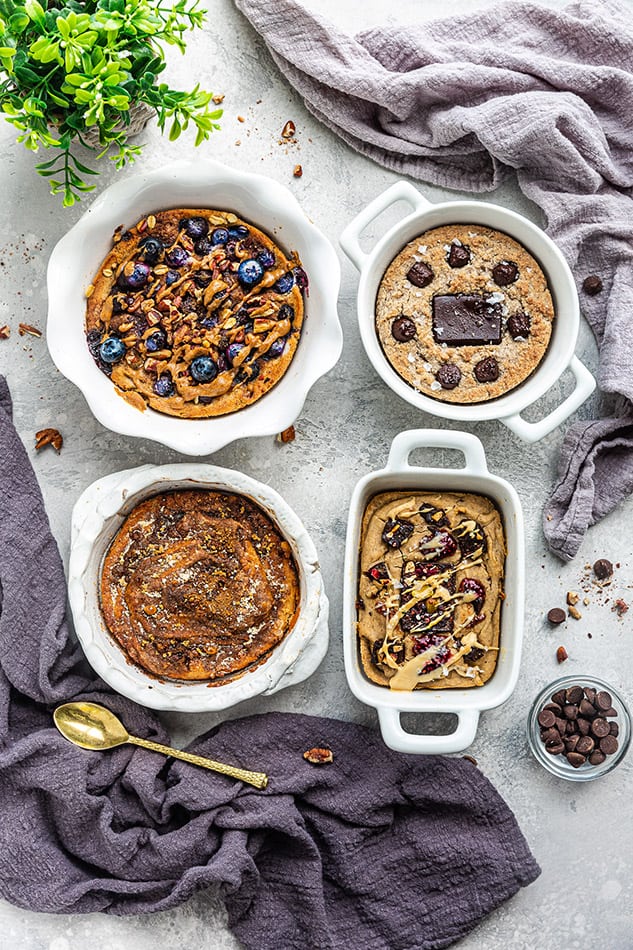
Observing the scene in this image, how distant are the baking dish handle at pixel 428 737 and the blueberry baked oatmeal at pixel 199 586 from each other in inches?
17.9

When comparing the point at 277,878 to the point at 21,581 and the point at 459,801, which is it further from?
the point at 21,581

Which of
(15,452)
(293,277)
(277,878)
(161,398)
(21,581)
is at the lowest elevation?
(277,878)

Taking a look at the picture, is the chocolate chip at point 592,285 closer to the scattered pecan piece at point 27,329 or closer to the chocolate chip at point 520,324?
the chocolate chip at point 520,324

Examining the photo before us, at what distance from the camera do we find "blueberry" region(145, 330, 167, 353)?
310 centimetres

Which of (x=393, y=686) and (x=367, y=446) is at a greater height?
(x=367, y=446)

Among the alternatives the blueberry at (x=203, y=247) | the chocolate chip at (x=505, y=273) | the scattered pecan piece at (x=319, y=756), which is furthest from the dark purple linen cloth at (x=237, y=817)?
the chocolate chip at (x=505, y=273)

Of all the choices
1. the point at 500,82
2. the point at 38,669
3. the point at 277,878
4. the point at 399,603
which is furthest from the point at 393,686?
the point at 500,82

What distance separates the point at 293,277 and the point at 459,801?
1.79m

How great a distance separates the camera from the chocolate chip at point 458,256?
3.19m

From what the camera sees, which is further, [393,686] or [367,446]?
[367,446]

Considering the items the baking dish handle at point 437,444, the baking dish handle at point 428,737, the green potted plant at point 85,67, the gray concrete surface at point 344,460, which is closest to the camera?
the green potted plant at point 85,67

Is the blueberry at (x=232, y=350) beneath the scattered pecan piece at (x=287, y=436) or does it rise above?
above

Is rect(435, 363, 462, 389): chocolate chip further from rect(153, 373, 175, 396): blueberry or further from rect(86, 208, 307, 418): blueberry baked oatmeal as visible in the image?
rect(153, 373, 175, 396): blueberry

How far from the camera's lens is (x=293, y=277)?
316cm
